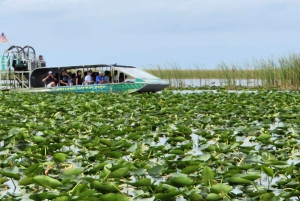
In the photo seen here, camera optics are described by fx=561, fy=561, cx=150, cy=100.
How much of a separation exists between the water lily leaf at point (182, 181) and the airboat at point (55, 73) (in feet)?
45.9

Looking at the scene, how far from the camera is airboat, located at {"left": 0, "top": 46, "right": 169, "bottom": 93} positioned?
17609mm

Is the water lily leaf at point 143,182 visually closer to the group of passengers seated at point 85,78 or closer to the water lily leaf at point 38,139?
the water lily leaf at point 38,139

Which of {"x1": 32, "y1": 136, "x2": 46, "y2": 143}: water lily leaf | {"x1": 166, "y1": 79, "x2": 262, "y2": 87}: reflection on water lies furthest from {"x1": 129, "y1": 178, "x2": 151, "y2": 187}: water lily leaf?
{"x1": 166, "y1": 79, "x2": 262, "y2": 87}: reflection on water

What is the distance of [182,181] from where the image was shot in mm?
3420

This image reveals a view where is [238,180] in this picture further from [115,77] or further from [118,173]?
[115,77]

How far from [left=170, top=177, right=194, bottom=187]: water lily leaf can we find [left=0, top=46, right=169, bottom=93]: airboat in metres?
14.0

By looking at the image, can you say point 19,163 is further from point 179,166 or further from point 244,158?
point 244,158

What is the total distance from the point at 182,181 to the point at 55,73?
1713 cm

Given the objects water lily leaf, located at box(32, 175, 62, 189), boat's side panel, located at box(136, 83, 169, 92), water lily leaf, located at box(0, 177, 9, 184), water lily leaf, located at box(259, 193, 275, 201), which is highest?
boat's side panel, located at box(136, 83, 169, 92)

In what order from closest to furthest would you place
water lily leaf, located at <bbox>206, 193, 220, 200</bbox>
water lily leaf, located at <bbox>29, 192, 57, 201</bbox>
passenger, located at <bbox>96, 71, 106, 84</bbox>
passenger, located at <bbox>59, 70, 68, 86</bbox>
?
water lily leaf, located at <bbox>29, 192, 57, 201</bbox>
water lily leaf, located at <bbox>206, 193, 220, 200</bbox>
passenger, located at <bbox>96, 71, 106, 84</bbox>
passenger, located at <bbox>59, 70, 68, 86</bbox>

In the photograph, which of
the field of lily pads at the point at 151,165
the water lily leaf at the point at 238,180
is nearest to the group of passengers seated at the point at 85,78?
the field of lily pads at the point at 151,165

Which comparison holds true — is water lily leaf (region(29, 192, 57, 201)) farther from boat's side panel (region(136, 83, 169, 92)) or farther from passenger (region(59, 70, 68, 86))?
passenger (region(59, 70, 68, 86))

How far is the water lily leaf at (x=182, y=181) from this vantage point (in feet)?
11.2

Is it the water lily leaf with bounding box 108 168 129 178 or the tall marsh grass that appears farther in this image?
the tall marsh grass
